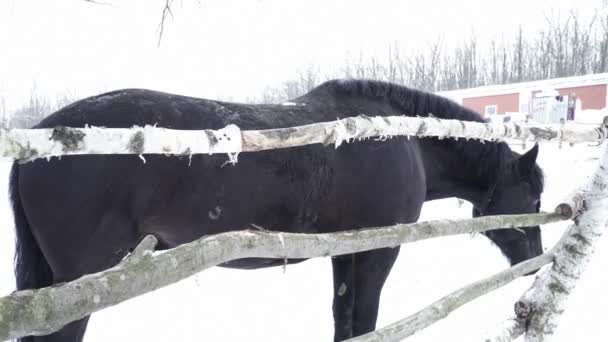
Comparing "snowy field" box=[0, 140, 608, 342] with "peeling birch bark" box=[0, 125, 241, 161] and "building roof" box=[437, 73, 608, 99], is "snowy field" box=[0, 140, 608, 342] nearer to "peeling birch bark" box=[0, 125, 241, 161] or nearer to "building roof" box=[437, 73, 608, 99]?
"peeling birch bark" box=[0, 125, 241, 161]

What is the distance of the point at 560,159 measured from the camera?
1368 cm

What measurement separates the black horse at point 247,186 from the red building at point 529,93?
A: 24807 mm

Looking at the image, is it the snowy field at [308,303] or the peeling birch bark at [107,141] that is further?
the snowy field at [308,303]

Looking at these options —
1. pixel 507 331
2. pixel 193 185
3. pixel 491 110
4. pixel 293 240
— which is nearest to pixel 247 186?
pixel 193 185

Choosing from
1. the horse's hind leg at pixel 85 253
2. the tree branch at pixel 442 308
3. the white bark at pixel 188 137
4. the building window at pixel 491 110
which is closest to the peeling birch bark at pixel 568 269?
the tree branch at pixel 442 308

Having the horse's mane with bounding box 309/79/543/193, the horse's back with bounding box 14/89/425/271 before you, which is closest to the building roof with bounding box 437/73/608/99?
the horse's mane with bounding box 309/79/543/193

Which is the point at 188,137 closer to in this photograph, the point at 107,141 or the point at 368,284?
the point at 107,141

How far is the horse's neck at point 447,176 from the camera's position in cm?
363

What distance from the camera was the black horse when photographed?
217 centimetres

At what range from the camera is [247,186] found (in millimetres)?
2473

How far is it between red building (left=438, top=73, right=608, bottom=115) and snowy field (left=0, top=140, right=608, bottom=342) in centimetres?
2222

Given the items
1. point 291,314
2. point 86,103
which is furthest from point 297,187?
point 291,314

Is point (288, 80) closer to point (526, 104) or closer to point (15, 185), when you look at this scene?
point (526, 104)

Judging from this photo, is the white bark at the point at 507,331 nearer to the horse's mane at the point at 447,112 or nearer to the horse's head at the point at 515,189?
the horse's head at the point at 515,189
